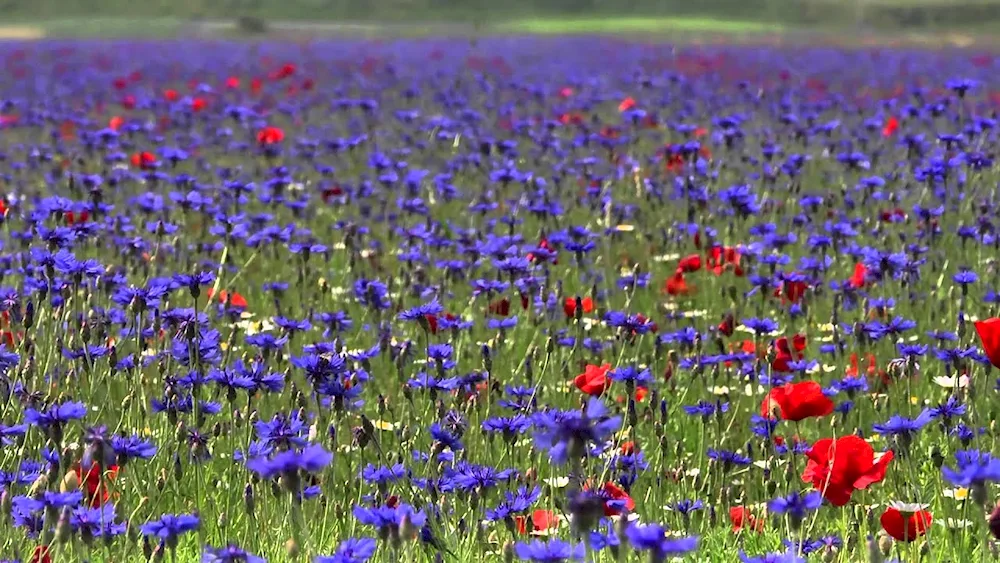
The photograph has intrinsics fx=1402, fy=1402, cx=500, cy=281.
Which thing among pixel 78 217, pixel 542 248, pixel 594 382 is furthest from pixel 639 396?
pixel 78 217

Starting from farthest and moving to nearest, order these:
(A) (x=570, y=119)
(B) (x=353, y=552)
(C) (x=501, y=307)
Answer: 1. (A) (x=570, y=119)
2. (C) (x=501, y=307)
3. (B) (x=353, y=552)

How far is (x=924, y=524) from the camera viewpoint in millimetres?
2156

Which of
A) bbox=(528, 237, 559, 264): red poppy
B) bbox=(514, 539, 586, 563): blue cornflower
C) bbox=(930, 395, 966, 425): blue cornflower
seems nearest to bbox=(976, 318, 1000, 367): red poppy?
bbox=(930, 395, 966, 425): blue cornflower

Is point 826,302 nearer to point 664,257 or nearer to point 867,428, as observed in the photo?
point 664,257

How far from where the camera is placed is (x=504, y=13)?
42875 mm

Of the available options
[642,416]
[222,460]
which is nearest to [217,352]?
[222,460]

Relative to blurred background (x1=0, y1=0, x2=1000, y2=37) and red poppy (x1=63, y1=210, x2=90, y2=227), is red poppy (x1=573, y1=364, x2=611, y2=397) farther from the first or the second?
blurred background (x1=0, y1=0, x2=1000, y2=37)

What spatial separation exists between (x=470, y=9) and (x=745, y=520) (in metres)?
41.7

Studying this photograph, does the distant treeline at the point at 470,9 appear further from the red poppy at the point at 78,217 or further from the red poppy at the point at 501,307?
the red poppy at the point at 501,307

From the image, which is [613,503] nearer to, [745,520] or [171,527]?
[745,520]

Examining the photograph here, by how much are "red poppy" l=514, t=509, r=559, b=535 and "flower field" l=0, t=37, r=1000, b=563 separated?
1 centimetres

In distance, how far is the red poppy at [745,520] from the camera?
2.54m

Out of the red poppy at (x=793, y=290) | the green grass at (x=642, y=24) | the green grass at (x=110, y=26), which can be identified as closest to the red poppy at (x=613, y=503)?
the red poppy at (x=793, y=290)

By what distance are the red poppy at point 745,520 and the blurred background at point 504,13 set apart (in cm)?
3222
